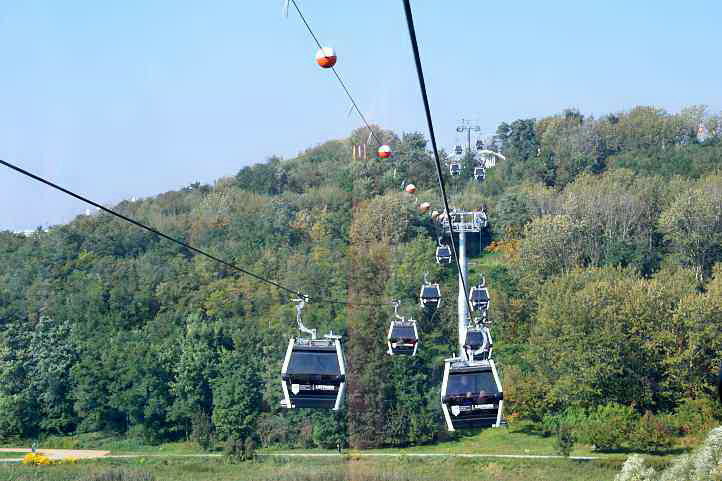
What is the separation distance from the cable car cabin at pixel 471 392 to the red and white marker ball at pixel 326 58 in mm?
9012

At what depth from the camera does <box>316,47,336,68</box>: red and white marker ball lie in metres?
5.56

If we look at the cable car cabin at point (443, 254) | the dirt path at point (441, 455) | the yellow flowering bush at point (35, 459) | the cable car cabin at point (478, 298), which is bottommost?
the dirt path at point (441, 455)

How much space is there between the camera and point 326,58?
5566 millimetres

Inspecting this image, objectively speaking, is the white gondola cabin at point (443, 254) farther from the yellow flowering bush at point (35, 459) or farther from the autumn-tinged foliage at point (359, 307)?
the yellow flowering bush at point (35, 459)

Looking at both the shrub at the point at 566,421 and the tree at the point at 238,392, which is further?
the tree at the point at 238,392

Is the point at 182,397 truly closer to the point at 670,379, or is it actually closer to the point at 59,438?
the point at 59,438

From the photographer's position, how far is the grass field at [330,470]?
79.8ft

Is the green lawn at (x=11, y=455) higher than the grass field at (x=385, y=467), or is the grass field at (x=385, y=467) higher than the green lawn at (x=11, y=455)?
the green lawn at (x=11, y=455)

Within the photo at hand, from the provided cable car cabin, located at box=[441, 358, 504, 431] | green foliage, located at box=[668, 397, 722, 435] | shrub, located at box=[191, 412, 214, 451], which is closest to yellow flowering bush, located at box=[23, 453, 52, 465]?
shrub, located at box=[191, 412, 214, 451]

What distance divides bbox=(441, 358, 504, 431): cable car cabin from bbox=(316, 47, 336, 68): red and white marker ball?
29.6 ft

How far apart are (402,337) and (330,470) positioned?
5487 mm

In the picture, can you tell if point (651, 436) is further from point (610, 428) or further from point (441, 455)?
point (441, 455)

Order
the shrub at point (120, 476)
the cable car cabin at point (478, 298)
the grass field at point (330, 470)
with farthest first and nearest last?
1. the cable car cabin at point (478, 298)
2. the grass field at point (330, 470)
3. the shrub at point (120, 476)

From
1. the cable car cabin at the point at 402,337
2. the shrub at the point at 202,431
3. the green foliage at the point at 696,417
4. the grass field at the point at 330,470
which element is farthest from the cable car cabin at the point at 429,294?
the shrub at the point at 202,431
